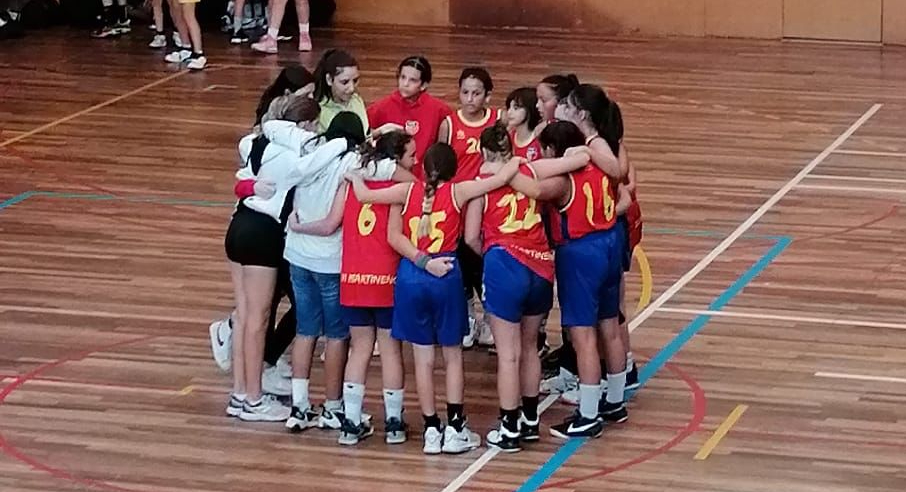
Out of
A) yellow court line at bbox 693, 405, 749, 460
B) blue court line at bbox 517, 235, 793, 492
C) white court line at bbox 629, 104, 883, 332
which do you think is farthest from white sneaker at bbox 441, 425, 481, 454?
white court line at bbox 629, 104, 883, 332

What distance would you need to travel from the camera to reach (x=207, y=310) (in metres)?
9.57

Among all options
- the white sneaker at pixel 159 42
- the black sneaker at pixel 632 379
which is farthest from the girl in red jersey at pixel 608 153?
the white sneaker at pixel 159 42

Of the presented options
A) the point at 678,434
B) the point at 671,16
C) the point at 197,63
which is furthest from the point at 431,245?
the point at 671,16

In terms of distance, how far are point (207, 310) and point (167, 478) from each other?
2.39m

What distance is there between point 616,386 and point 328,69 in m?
1.98

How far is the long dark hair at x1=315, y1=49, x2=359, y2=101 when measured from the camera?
8094mm

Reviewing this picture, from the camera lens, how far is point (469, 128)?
27.2 feet

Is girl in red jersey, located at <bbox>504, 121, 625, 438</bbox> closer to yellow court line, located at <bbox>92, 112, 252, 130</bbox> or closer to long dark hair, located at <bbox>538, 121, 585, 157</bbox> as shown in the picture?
long dark hair, located at <bbox>538, 121, 585, 157</bbox>

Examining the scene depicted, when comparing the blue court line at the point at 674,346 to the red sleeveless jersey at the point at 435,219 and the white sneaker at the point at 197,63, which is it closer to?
Answer: the red sleeveless jersey at the point at 435,219

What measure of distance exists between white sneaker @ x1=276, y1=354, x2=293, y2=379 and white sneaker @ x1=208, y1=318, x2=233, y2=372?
243mm

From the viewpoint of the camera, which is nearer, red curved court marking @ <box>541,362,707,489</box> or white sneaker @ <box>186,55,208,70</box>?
red curved court marking @ <box>541,362,707,489</box>

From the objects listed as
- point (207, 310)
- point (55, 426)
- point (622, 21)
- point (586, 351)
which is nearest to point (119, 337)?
point (207, 310)

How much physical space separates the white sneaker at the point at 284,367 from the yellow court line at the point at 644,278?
2044 millimetres

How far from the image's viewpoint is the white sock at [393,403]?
749cm
